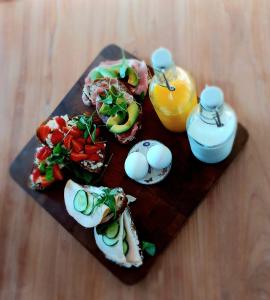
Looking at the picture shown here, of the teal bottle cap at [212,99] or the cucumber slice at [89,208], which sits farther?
the cucumber slice at [89,208]

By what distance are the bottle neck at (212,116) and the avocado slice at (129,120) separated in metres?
0.18

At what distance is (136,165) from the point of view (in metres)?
0.86

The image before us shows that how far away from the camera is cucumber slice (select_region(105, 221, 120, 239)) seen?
33.4 inches

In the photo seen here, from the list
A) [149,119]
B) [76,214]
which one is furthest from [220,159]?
[76,214]

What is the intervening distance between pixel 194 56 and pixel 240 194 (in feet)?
1.15

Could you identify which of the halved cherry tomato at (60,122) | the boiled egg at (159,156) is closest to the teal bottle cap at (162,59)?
the boiled egg at (159,156)

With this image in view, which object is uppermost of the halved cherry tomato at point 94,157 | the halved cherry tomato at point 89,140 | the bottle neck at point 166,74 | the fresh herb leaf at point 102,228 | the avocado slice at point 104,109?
the bottle neck at point 166,74

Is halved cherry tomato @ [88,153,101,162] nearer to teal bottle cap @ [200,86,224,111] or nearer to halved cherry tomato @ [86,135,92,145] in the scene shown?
halved cherry tomato @ [86,135,92,145]

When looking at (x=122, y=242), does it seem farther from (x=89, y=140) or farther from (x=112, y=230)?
(x=89, y=140)

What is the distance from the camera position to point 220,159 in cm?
87

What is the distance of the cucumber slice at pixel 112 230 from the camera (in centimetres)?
85

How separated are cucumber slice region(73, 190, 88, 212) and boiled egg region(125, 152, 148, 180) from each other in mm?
102

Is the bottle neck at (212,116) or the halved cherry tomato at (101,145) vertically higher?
the bottle neck at (212,116)

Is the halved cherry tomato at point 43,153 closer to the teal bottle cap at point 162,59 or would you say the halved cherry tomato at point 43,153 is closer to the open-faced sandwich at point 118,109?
the open-faced sandwich at point 118,109
